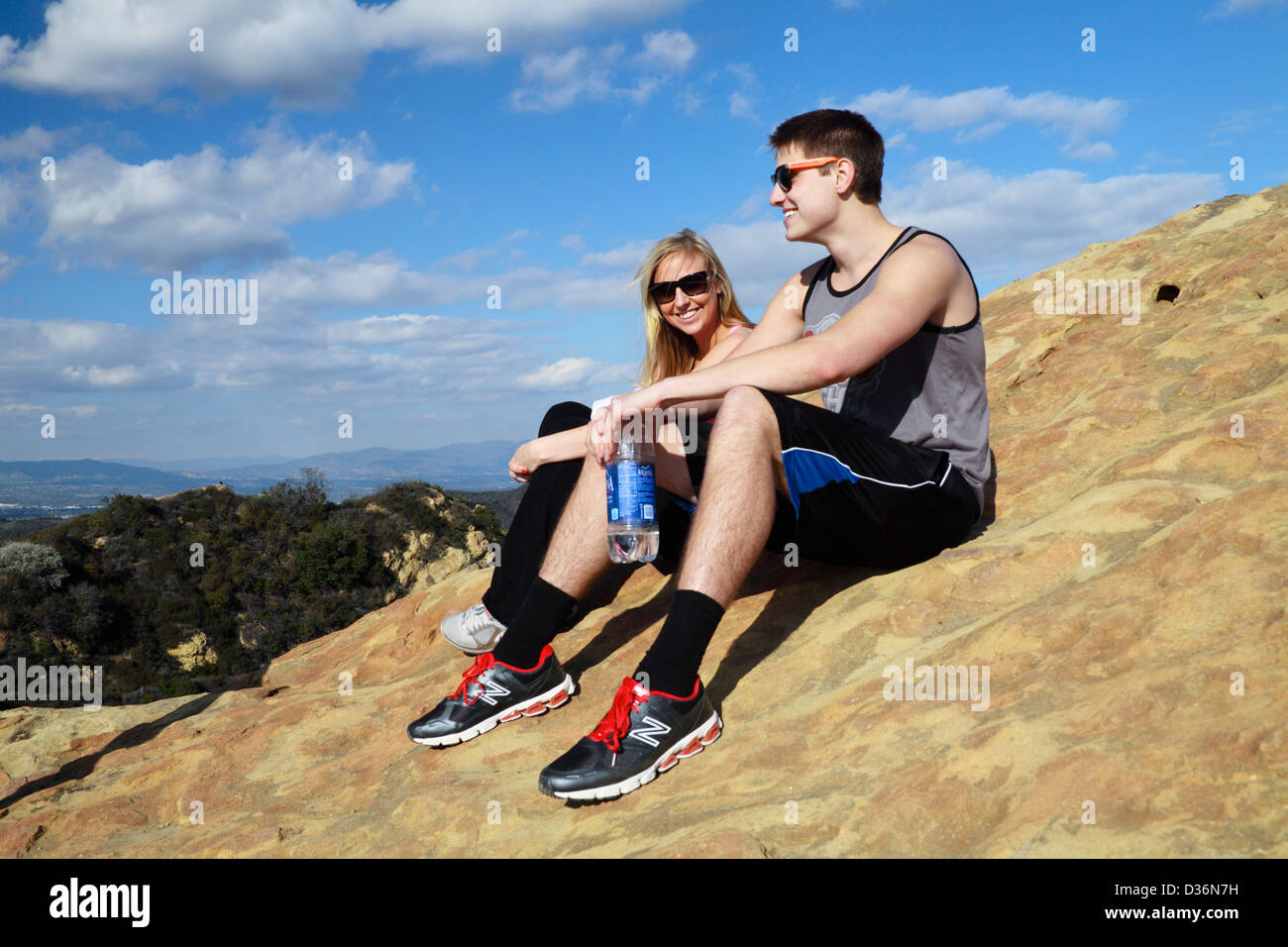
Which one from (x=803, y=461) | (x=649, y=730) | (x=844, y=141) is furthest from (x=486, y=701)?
(x=844, y=141)

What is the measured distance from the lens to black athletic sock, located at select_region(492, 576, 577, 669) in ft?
11.9

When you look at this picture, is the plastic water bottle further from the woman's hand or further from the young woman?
the woman's hand

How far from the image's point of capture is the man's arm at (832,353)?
3.23 metres

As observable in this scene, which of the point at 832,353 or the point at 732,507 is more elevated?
the point at 832,353

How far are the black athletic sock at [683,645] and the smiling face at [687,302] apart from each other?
7.70 ft

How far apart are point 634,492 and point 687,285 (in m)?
2.05

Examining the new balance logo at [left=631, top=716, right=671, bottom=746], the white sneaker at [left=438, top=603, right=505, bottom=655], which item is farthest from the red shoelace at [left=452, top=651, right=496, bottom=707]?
the new balance logo at [left=631, top=716, right=671, bottom=746]

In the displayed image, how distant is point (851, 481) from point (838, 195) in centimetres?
126

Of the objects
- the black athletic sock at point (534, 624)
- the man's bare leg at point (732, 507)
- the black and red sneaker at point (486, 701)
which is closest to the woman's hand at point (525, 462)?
the black athletic sock at point (534, 624)

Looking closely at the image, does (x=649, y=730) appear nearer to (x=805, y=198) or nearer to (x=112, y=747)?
(x=805, y=198)

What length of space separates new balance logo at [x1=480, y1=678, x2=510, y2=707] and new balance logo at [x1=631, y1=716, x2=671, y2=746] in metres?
0.92

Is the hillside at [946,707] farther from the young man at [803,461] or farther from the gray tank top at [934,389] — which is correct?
the gray tank top at [934,389]

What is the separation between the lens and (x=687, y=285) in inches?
193
